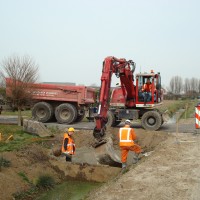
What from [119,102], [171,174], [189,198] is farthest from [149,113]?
[189,198]

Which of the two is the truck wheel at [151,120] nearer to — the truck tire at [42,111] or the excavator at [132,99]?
the excavator at [132,99]

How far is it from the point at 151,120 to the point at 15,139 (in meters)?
7.26

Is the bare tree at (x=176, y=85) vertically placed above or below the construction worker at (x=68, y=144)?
above

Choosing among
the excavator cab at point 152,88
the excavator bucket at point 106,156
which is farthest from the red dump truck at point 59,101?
the excavator bucket at point 106,156

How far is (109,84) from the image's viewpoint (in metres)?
13.8

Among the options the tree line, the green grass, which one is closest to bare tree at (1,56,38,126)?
the green grass

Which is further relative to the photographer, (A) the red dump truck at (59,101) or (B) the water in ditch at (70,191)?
(A) the red dump truck at (59,101)

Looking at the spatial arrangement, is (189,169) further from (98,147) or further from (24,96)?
(24,96)

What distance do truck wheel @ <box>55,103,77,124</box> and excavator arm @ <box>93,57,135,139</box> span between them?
3.67 m

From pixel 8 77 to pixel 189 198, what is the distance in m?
11.8

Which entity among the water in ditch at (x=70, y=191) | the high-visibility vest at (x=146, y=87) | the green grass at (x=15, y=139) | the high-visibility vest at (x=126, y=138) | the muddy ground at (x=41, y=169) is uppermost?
the high-visibility vest at (x=146, y=87)

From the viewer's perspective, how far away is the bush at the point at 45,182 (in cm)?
857

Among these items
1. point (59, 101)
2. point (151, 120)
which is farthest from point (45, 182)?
point (59, 101)

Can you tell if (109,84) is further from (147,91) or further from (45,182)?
(45,182)
